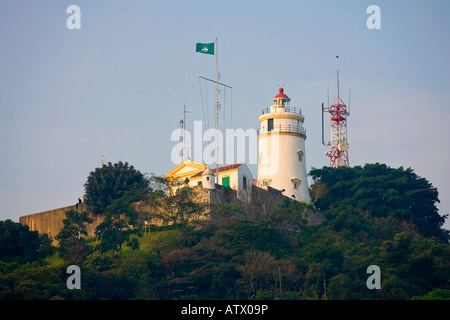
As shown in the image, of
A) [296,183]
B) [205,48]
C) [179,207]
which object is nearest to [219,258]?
[179,207]

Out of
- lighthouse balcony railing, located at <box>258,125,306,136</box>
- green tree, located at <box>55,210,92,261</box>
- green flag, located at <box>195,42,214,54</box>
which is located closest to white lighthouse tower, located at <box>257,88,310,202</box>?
lighthouse balcony railing, located at <box>258,125,306,136</box>

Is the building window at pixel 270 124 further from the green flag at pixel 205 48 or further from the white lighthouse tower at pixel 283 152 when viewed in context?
the green flag at pixel 205 48

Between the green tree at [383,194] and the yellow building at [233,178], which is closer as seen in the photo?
the yellow building at [233,178]

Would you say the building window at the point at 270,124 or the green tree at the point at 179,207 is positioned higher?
the building window at the point at 270,124

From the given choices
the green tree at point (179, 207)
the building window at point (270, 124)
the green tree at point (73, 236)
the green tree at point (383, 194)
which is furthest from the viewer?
the building window at point (270, 124)

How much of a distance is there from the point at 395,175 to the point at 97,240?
2222 cm

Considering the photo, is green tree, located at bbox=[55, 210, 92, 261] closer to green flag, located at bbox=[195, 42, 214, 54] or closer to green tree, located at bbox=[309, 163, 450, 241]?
green flag, located at bbox=[195, 42, 214, 54]

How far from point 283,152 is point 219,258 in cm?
1568

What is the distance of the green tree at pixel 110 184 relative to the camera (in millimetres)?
52969

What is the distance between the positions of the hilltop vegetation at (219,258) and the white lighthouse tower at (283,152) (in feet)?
19.2

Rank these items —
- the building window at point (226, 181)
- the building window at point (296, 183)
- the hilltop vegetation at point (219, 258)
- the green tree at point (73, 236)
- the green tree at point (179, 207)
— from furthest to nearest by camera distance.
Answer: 1. the building window at point (296, 183)
2. the building window at point (226, 181)
3. the green tree at point (179, 207)
4. the green tree at point (73, 236)
5. the hilltop vegetation at point (219, 258)

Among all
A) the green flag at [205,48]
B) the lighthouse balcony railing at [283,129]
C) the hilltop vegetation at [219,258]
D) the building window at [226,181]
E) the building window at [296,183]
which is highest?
the green flag at [205,48]

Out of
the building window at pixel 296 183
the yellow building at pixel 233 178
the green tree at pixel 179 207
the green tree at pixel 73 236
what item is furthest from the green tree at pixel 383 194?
the green tree at pixel 73 236
